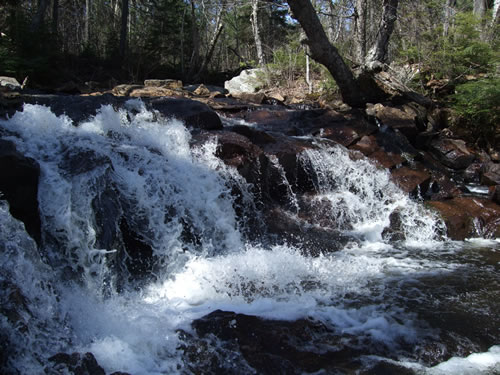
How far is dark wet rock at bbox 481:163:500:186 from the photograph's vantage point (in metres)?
8.99

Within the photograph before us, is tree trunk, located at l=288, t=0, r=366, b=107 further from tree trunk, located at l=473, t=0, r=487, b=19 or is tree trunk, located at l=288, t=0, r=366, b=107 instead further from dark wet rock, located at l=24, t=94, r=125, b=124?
tree trunk, located at l=473, t=0, r=487, b=19

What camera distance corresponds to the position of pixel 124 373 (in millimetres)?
2846

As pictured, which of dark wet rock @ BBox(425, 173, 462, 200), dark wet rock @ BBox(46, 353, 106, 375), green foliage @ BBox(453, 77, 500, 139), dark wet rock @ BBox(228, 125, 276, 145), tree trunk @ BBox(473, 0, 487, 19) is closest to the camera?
dark wet rock @ BBox(46, 353, 106, 375)

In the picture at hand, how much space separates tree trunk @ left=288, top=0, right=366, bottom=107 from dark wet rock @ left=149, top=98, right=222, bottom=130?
3282mm

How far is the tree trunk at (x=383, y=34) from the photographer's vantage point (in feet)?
36.1

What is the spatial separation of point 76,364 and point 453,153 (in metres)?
9.29

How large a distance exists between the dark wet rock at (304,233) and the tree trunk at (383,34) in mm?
6179

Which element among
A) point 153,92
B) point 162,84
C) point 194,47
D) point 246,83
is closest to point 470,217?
point 153,92

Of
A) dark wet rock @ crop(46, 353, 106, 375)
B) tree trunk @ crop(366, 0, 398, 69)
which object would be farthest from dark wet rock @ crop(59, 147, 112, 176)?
tree trunk @ crop(366, 0, 398, 69)

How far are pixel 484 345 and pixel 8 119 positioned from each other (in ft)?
20.0

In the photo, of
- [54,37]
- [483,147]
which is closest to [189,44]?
[54,37]

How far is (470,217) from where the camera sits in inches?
274

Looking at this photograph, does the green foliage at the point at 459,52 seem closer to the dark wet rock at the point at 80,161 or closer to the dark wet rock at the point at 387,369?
the dark wet rock at the point at 80,161

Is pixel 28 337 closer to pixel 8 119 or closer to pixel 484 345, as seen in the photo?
pixel 484 345
